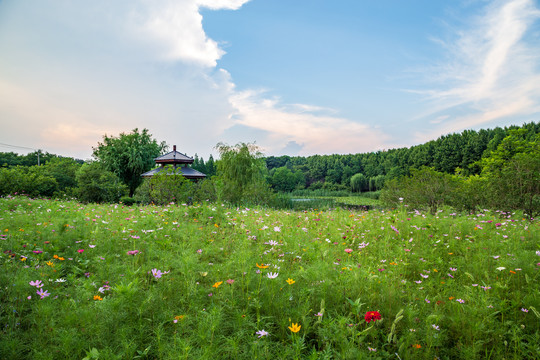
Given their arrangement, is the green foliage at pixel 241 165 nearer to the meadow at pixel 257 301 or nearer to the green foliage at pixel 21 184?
the green foliage at pixel 21 184

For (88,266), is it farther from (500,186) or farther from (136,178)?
(136,178)

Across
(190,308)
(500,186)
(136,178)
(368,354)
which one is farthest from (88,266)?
(136,178)

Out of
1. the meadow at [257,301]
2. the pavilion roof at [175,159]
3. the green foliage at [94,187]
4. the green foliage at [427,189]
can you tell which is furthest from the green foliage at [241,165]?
the meadow at [257,301]

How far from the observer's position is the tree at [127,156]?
92.5 feet

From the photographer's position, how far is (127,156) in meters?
28.6

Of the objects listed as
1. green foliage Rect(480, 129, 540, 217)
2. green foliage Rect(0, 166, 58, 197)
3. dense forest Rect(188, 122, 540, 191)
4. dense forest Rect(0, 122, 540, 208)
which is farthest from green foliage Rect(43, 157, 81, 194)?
green foliage Rect(480, 129, 540, 217)

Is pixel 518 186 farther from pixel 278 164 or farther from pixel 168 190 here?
pixel 278 164

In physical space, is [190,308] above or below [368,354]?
above

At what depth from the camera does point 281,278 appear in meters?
2.50

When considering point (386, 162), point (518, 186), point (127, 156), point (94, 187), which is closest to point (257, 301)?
point (518, 186)

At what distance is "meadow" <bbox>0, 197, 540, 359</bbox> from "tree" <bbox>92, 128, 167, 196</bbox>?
88.5 ft

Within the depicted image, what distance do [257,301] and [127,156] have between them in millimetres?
30531

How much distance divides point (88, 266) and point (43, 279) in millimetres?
678

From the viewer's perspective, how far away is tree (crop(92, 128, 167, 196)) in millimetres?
28188
